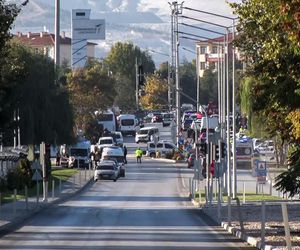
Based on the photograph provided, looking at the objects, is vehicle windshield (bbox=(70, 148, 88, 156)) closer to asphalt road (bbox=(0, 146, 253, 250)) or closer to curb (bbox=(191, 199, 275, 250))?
asphalt road (bbox=(0, 146, 253, 250))

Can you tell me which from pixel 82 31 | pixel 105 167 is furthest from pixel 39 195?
pixel 82 31

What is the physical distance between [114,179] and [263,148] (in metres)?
30.8

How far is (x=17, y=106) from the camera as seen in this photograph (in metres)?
66.8

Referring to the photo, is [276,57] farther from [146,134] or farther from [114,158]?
[146,134]

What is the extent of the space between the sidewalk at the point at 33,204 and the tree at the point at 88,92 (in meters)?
38.7

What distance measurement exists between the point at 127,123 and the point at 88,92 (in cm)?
2141

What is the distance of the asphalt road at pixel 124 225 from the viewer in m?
29.8

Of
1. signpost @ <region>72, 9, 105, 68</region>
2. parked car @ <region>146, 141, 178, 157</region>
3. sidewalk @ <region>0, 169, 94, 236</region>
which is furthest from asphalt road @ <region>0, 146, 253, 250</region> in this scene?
signpost @ <region>72, 9, 105, 68</region>

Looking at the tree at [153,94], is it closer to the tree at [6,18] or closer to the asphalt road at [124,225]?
the asphalt road at [124,225]

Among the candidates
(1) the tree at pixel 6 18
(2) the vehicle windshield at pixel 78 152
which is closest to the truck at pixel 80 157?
(2) the vehicle windshield at pixel 78 152

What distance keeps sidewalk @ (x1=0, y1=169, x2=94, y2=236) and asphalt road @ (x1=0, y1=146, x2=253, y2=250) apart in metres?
0.59

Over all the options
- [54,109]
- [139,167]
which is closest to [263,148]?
[139,167]

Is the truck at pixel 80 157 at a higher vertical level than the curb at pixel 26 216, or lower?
higher

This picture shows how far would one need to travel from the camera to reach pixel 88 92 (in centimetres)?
12744
